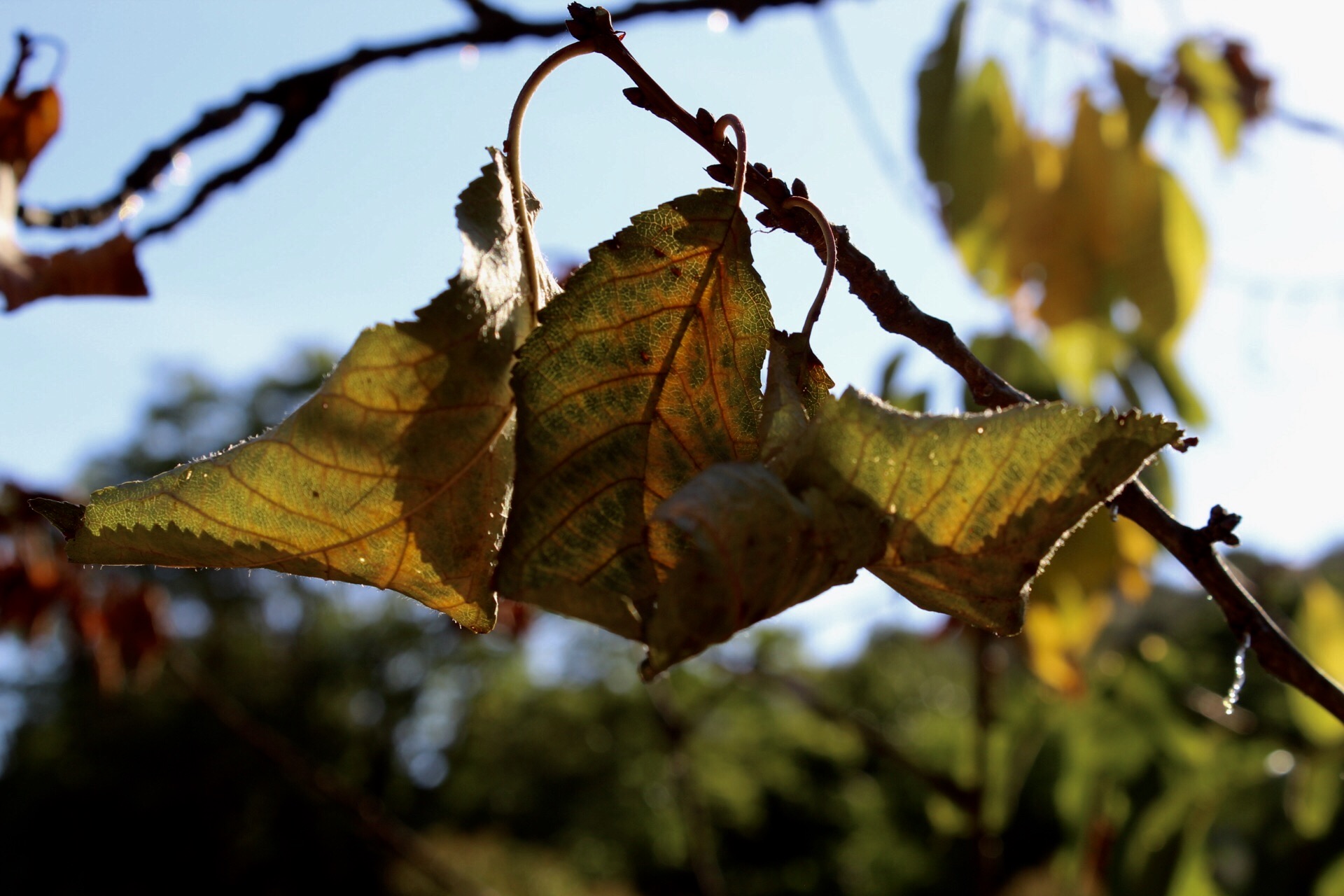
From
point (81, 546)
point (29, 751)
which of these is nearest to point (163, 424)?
point (29, 751)

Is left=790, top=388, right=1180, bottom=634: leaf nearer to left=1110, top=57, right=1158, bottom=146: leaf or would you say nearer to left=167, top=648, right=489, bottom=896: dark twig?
left=167, top=648, right=489, bottom=896: dark twig

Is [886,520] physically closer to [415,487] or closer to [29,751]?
[415,487]

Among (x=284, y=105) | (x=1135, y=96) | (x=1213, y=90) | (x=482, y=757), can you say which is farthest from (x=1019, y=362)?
(x=482, y=757)

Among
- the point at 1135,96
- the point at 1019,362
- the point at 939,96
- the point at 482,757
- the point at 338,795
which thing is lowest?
the point at 482,757

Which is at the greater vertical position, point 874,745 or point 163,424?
point 874,745

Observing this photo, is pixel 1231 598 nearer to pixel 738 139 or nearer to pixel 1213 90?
pixel 738 139

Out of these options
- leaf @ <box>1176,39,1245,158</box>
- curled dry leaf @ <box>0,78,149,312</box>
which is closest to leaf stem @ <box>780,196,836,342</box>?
curled dry leaf @ <box>0,78,149,312</box>
